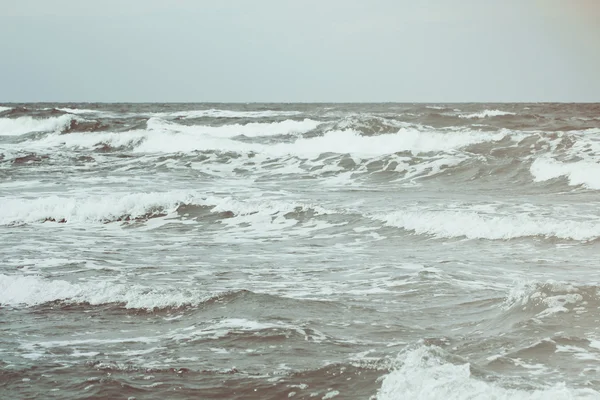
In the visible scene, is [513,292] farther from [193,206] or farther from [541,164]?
[541,164]

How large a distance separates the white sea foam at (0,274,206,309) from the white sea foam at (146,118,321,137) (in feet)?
85.9

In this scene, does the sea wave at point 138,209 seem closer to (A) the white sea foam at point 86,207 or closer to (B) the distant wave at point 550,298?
(A) the white sea foam at point 86,207

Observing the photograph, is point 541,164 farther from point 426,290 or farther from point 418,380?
point 418,380

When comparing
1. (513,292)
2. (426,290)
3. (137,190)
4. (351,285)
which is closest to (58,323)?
(351,285)

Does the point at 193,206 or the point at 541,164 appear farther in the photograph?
the point at 541,164

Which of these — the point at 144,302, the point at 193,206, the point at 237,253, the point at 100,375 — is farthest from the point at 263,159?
the point at 100,375

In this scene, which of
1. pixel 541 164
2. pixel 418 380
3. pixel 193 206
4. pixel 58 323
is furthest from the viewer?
pixel 541 164

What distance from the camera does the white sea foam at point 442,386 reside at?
14.9ft

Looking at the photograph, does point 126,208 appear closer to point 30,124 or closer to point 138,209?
point 138,209

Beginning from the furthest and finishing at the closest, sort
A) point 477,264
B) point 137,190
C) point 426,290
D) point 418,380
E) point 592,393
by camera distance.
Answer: point 137,190 < point 477,264 < point 426,290 < point 418,380 < point 592,393

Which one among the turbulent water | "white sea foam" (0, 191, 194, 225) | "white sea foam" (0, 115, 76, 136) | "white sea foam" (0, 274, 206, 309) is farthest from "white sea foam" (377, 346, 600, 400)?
"white sea foam" (0, 115, 76, 136)

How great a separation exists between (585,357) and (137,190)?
13.3 metres

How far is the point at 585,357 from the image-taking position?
5500 millimetres

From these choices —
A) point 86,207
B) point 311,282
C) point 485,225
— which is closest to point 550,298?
point 311,282
